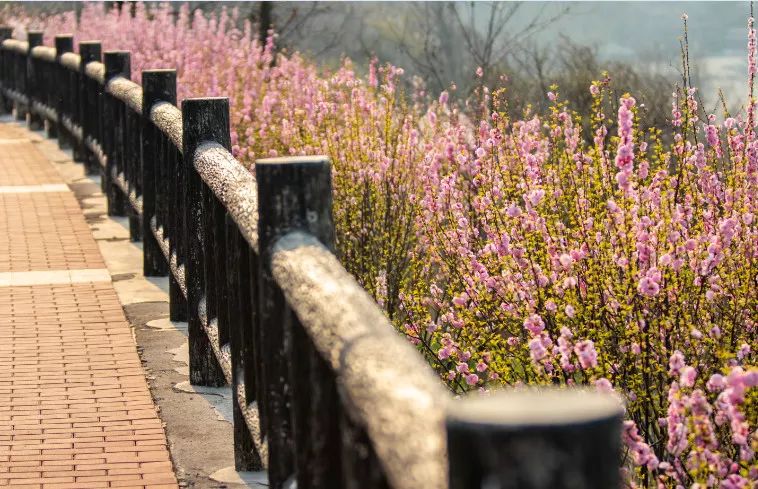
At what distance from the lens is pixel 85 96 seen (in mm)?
11562

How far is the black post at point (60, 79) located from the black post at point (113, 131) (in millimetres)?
3684

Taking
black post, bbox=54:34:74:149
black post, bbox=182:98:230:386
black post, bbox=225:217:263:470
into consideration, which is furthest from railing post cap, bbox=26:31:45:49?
black post, bbox=225:217:263:470

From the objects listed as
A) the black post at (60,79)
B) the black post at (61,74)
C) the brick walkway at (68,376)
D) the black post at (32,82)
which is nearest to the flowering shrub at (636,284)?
the brick walkway at (68,376)

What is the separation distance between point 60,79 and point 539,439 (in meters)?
13.1

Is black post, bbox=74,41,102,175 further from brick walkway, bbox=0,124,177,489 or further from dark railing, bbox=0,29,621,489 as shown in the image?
dark railing, bbox=0,29,621,489

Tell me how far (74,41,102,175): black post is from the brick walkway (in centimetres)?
202

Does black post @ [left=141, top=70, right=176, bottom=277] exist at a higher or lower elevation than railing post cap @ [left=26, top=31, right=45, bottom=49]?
lower

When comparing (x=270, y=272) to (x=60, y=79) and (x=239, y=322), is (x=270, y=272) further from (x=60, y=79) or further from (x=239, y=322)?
(x=60, y=79)

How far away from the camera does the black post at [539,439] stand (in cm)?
136

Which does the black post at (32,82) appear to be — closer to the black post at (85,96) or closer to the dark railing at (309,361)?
the black post at (85,96)

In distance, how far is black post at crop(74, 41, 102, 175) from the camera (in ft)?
37.1

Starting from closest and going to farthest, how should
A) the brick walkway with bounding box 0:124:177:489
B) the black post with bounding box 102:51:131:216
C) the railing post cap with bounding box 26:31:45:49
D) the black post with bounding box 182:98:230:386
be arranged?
the brick walkway with bounding box 0:124:177:489, the black post with bounding box 182:98:230:386, the black post with bounding box 102:51:131:216, the railing post cap with bounding box 26:31:45:49

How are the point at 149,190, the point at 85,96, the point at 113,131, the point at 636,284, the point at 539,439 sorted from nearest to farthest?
1. the point at 539,439
2. the point at 636,284
3. the point at 149,190
4. the point at 113,131
5. the point at 85,96

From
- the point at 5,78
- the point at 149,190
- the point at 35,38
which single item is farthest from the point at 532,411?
the point at 5,78
